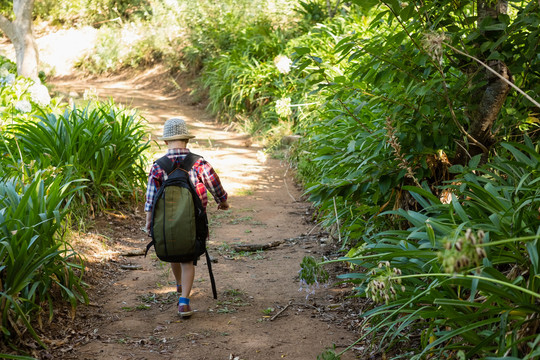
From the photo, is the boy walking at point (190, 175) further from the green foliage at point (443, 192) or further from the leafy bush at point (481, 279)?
the leafy bush at point (481, 279)

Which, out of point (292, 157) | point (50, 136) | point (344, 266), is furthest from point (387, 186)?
point (292, 157)

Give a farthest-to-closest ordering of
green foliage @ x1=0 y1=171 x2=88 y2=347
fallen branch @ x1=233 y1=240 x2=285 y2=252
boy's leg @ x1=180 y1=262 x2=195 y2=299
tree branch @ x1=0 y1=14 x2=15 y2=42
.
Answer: tree branch @ x1=0 y1=14 x2=15 y2=42 < fallen branch @ x1=233 y1=240 x2=285 y2=252 < boy's leg @ x1=180 y1=262 x2=195 y2=299 < green foliage @ x1=0 y1=171 x2=88 y2=347

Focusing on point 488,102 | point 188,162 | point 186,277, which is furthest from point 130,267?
point 488,102

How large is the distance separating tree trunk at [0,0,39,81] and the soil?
5249 mm

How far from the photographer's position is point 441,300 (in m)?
2.54

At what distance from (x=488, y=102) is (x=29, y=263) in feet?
10.1

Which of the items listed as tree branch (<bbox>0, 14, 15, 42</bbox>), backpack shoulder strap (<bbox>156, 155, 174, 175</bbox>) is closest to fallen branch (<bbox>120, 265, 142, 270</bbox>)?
backpack shoulder strap (<bbox>156, 155, 174, 175</bbox>)

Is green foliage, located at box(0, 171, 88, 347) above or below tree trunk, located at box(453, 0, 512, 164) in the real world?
below

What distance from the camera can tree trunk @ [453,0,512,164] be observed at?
345cm

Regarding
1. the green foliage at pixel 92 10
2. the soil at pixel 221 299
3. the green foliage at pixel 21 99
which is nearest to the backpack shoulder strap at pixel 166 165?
the soil at pixel 221 299

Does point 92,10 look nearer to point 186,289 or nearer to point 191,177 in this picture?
point 191,177

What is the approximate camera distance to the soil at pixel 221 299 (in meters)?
3.57

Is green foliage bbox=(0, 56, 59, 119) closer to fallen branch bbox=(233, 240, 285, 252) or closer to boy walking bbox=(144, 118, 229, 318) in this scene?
boy walking bbox=(144, 118, 229, 318)

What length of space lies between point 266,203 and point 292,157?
1.66 meters
